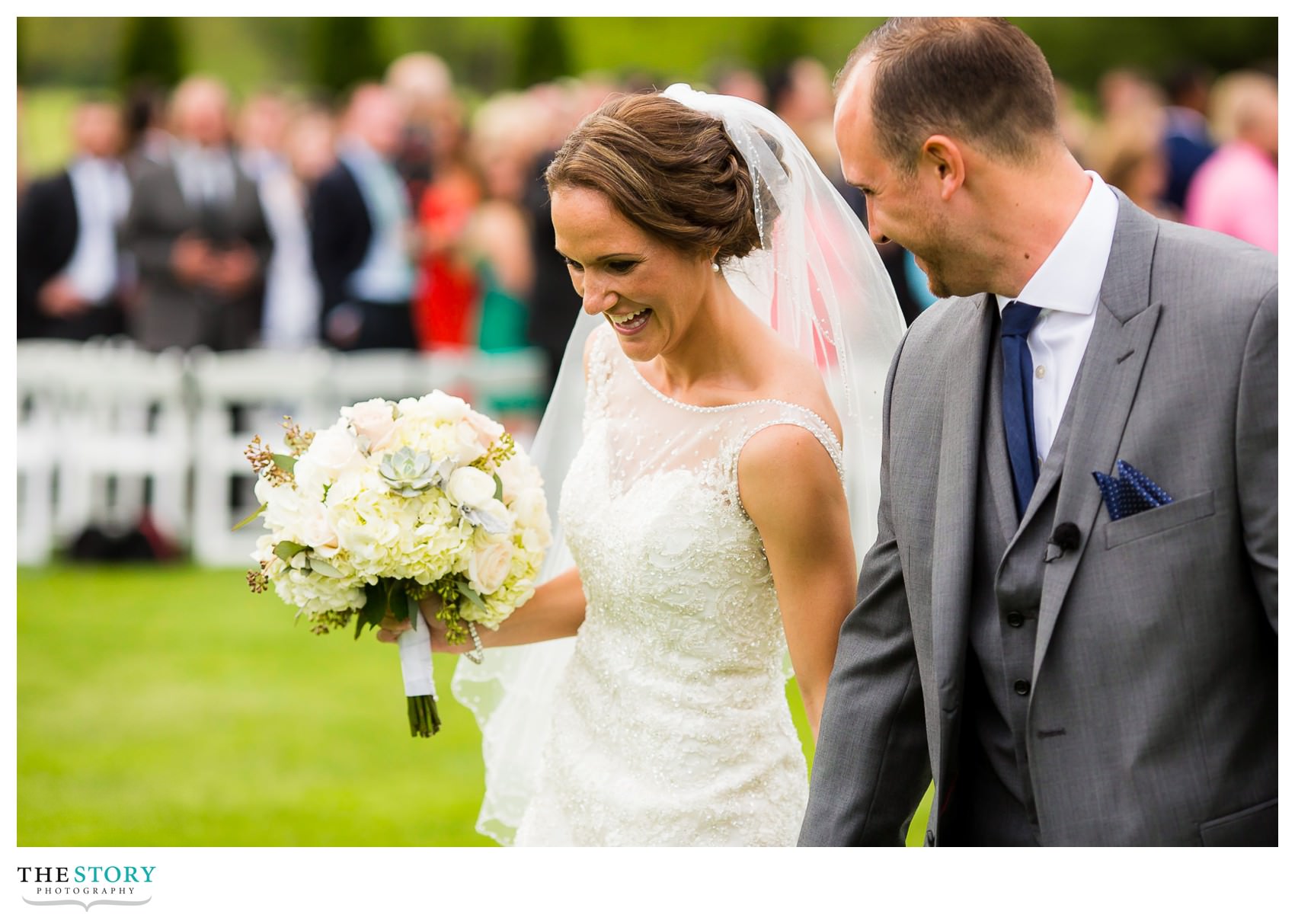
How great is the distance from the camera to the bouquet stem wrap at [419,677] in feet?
11.1

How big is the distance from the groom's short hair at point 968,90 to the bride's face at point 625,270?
0.83 metres

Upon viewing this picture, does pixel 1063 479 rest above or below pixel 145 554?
above

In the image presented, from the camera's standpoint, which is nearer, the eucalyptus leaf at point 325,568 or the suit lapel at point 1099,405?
the suit lapel at point 1099,405

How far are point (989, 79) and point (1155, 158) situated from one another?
7.95 meters

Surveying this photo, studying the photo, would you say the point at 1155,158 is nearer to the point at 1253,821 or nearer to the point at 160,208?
the point at 160,208

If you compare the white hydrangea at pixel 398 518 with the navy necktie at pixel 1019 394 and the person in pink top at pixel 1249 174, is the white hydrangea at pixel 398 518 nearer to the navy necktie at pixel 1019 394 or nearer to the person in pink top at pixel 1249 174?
the navy necktie at pixel 1019 394

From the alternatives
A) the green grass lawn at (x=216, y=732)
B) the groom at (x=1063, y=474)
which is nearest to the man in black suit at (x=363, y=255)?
the green grass lawn at (x=216, y=732)

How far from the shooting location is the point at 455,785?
629 centimetres

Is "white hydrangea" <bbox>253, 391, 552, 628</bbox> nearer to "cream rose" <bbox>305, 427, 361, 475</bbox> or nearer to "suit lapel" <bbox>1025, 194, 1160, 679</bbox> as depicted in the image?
"cream rose" <bbox>305, 427, 361, 475</bbox>

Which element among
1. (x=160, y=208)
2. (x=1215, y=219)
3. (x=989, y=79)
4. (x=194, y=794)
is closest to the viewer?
(x=989, y=79)

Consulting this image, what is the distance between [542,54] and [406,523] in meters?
17.3

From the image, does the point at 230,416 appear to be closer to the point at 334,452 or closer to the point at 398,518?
the point at 334,452
